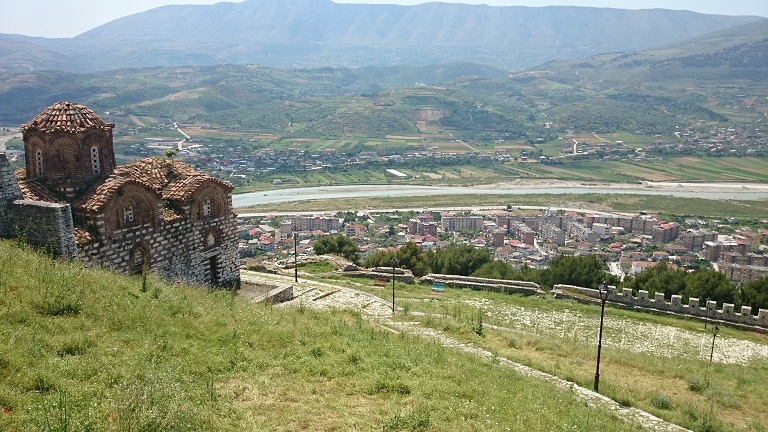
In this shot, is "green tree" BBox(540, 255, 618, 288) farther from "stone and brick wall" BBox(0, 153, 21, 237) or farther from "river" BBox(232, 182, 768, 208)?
"river" BBox(232, 182, 768, 208)

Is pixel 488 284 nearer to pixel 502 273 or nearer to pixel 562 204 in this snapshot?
pixel 502 273

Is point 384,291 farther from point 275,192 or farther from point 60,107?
point 275,192

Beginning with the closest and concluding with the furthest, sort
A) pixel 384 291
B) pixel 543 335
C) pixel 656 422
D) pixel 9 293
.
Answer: pixel 9 293, pixel 656 422, pixel 543 335, pixel 384 291

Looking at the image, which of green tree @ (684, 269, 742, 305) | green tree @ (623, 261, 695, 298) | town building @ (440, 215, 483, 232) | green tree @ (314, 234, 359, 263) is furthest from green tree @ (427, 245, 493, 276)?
town building @ (440, 215, 483, 232)

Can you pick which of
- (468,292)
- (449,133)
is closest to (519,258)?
(468,292)

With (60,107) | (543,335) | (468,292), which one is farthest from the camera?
(468,292)

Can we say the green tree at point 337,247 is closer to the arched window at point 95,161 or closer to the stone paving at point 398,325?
the stone paving at point 398,325

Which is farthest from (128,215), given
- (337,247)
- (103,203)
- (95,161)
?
(337,247)

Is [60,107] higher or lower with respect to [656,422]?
higher
